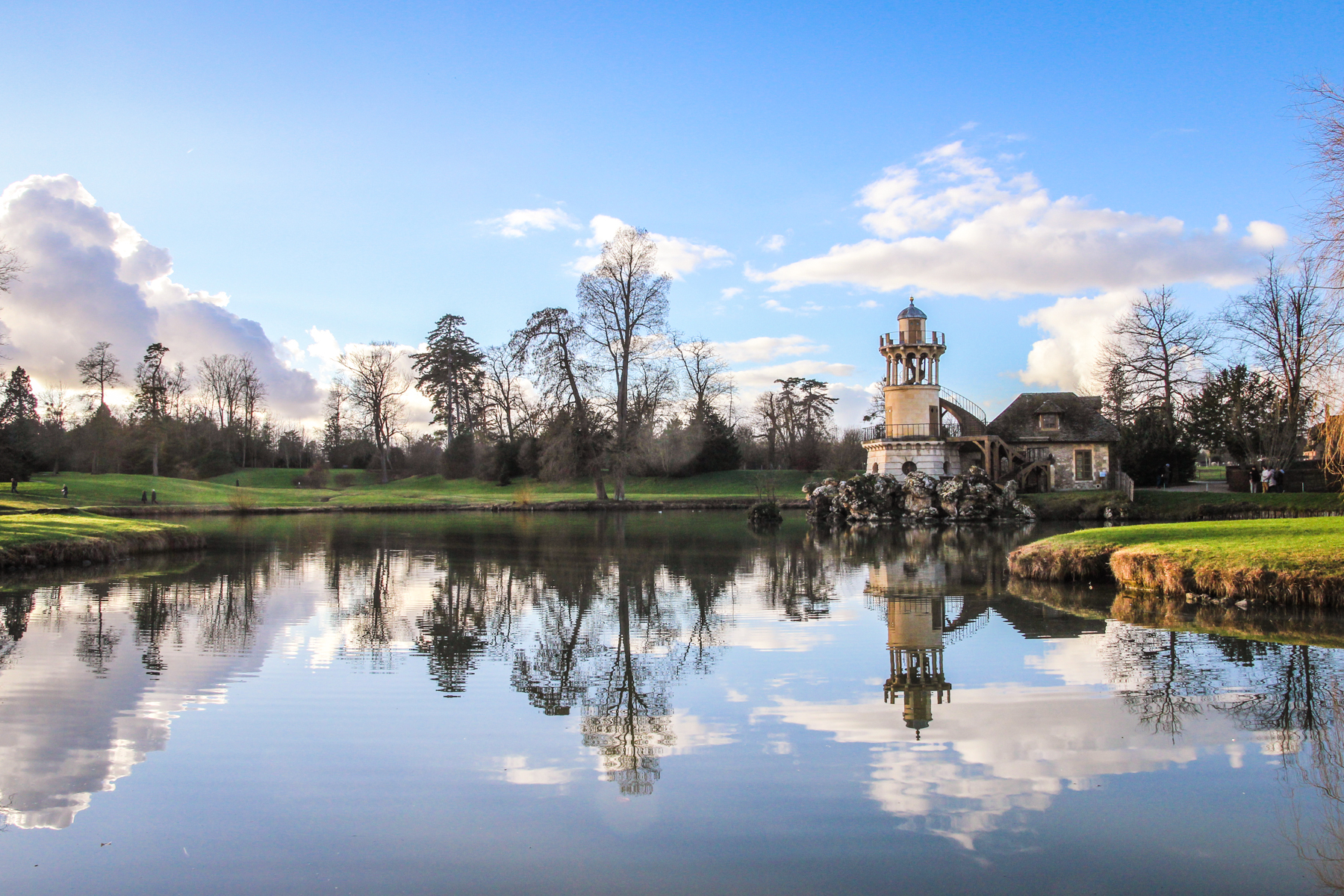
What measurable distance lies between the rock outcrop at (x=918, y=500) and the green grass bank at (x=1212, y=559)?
19.0m

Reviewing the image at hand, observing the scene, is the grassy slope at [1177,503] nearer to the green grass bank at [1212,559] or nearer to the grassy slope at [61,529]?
the green grass bank at [1212,559]

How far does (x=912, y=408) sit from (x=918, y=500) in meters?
5.34

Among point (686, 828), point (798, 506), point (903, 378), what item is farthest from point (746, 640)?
point (798, 506)

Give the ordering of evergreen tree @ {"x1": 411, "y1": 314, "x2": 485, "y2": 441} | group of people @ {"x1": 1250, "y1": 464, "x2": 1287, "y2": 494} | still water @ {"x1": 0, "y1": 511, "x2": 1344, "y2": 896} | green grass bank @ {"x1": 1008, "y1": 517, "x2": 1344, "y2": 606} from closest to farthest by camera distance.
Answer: still water @ {"x1": 0, "y1": 511, "x2": 1344, "y2": 896}, green grass bank @ {"x1": 1008, "y1": 517, "x2": 1344, "y2": 606}, group of people @ {"x1": 1250, "y1": 464, "x2": 1287, "y2": 494}, evergreen tree @ {"x1": 411, "y1": 314, "x2": 485, "y2": 441}

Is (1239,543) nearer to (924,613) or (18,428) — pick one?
(924,613)

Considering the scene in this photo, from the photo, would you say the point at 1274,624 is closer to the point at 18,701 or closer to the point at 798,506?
the point at 18,701

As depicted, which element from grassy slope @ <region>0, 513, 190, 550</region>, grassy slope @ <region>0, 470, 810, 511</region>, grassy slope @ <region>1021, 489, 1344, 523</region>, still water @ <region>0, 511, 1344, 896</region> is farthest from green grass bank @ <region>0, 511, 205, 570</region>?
grassy slope @ <region>1021, 489, 1344, 523</region>

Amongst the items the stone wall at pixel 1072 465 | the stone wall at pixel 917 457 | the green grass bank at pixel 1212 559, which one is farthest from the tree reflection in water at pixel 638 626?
the stone wall at pixel 1072 465

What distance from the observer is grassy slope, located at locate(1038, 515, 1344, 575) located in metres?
12.7

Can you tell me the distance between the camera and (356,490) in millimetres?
58562

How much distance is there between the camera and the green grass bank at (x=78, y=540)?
1839 centimetres

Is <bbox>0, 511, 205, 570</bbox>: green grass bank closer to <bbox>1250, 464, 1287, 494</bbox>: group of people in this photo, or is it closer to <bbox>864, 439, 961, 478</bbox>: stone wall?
<bbox>864, 439, 961, 478</bbox>: stone wall

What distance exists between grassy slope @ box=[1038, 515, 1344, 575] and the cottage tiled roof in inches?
976

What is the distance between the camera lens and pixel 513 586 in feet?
54.4
